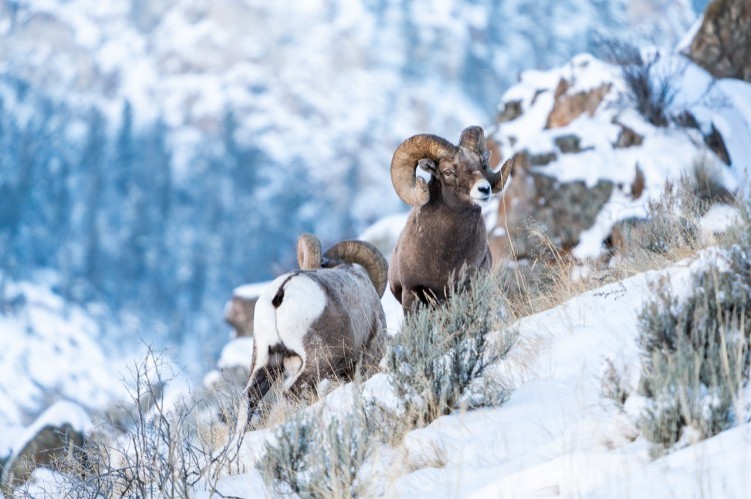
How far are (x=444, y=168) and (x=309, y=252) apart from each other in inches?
48.9

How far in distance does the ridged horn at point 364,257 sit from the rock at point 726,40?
1255 cm

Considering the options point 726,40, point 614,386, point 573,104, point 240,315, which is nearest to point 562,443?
point 614,386

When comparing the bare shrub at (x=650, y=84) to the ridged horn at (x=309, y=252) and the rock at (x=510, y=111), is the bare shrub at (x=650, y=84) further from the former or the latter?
the ridged horn at (x=309, y=252)

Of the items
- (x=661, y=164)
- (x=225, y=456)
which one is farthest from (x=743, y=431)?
(x=661, y=164)

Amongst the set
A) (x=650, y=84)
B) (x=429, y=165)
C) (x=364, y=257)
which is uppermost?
(x=650, y=84)

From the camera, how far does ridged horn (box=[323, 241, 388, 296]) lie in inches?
297

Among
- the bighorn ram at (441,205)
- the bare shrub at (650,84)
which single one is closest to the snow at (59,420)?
the bighorn ram at (441,205)

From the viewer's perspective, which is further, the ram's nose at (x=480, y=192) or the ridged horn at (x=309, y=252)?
the ridged horn at (x=309, y=252)

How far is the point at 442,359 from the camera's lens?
4652 mm

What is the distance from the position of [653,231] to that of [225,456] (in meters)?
4.41

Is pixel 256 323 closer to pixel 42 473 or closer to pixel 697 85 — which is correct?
pixel 42 473

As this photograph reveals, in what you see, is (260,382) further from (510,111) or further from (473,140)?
(510,111)

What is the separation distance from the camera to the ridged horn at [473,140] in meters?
7.28

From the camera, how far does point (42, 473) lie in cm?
555
